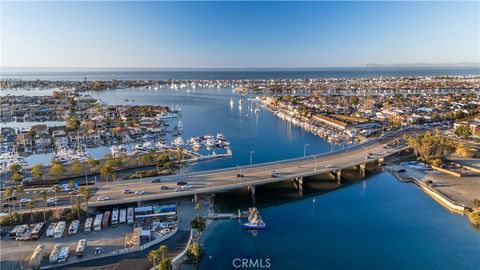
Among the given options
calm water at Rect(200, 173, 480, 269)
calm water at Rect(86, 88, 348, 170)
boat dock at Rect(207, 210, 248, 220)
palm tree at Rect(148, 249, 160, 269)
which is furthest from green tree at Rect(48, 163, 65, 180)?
palm tree at Rect(148, 249, 160, 269)

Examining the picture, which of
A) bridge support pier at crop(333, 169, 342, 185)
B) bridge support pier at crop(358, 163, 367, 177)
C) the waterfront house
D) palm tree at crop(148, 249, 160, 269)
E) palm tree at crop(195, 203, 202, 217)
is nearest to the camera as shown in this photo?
palm tree at crop(148, 249, 160, 269)

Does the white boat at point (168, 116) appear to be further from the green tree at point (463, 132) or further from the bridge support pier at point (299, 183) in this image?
the green tree at point (463, 132)

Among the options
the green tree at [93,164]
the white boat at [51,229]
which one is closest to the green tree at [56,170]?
the green tree at [93,164]

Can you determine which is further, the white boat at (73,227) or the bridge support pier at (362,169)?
the bridge support pier at (362,169)

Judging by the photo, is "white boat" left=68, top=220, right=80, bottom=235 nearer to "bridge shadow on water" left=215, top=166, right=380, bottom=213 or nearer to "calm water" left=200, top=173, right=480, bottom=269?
"calm water" left=200, top=173, right=480, bottom=269

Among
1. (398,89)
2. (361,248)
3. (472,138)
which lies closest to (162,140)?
(361,248)

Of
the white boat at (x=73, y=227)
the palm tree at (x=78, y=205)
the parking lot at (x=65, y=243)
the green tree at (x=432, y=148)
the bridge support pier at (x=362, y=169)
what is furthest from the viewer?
the green tree at (x=432, y=148)

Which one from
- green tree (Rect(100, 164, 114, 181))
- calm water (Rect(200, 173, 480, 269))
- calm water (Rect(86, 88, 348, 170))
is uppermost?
green tree (Rect(100, 164, 114, 181))
